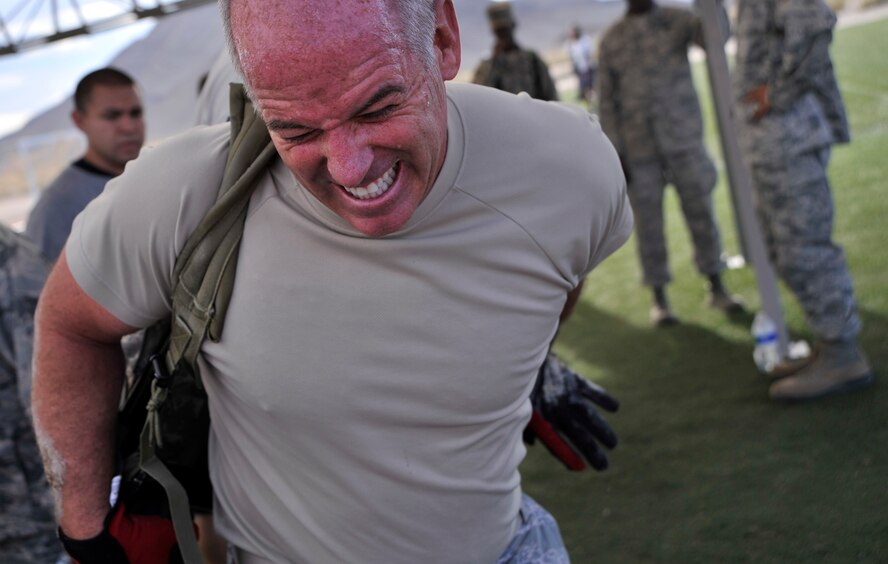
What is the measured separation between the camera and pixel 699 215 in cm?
633

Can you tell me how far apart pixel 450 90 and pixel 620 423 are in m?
3.42

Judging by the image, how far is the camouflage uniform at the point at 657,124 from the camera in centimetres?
616

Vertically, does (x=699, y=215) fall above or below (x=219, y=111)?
below

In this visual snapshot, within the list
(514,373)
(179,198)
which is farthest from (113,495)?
(514,373)

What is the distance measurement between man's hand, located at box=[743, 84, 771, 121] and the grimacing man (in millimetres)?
2982

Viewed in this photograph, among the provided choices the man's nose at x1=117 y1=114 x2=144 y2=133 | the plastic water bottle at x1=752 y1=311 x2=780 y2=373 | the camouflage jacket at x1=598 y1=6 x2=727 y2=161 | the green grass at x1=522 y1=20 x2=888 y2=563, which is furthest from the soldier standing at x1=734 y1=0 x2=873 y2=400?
the man's nose at x1=117 y1=114 x2=144 y2=133

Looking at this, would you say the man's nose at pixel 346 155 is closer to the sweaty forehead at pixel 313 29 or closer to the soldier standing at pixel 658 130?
the sweaty forehead at pixel 313 29

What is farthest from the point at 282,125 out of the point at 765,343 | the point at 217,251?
the point at 765,343

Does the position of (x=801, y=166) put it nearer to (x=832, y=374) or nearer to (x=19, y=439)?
(x=832, y=374)

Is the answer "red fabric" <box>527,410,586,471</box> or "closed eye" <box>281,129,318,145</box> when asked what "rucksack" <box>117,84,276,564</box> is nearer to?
"closed eye" <box>281,129,318,145</box>

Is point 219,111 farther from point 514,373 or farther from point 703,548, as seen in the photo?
point 703,548

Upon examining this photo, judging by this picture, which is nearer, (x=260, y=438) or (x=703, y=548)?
(x=260, y=438)

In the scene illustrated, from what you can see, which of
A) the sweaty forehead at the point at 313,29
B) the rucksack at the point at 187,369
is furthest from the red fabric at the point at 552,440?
the sweaty forehead at the point at 313,29

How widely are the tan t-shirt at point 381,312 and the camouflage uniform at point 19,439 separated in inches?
37.7
